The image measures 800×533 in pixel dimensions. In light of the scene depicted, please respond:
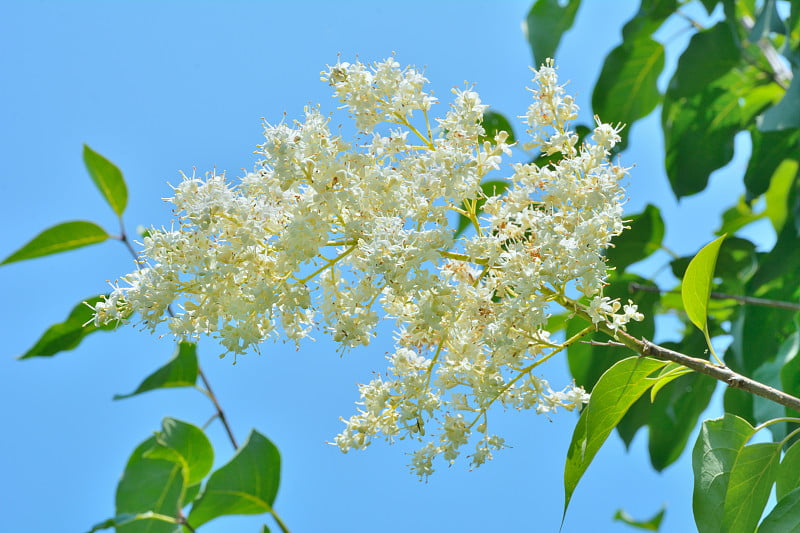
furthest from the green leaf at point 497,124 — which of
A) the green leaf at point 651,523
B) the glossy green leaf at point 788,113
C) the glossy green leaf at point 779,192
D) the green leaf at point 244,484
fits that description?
the green leaf at point 651,523

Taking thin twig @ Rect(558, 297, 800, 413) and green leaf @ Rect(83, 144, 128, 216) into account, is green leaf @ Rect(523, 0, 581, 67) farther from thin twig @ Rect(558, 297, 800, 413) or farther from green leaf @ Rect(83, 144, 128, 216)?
thin twig @ Rect(558, 297, 800, 413)

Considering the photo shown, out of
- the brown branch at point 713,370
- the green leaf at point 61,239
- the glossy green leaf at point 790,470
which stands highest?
the green leaf at point 61,239

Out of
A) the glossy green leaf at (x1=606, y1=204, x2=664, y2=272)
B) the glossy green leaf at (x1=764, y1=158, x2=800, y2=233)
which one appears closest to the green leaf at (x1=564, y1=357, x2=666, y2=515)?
the glossy green leaf at (x1=606, y1=204, x2=664, y2=272)

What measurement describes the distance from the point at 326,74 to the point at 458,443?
794 millimetres

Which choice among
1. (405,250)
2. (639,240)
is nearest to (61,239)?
(405,250)

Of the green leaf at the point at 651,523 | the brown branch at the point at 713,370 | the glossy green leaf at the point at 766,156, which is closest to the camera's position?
the brown branch at the point at 713,370

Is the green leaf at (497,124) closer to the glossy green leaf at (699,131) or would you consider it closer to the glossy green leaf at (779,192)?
the glossy green leaf at (699,131)

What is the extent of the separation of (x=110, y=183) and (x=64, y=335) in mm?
478

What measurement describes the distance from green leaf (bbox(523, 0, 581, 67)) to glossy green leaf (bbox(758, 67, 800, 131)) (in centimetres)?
92

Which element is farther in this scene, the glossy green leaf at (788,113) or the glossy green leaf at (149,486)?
the glossy green leaf at (788,113)

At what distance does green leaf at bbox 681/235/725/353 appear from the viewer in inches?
54.7

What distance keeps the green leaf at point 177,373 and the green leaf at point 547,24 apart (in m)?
1.81

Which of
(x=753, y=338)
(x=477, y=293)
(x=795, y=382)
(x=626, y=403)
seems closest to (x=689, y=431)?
(x=753, y=338)

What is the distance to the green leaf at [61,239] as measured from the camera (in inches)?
82.5
